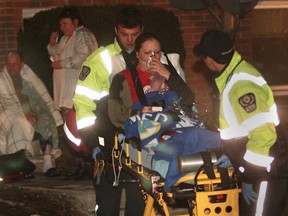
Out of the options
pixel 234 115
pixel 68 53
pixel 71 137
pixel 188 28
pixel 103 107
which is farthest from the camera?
pixel 188 28

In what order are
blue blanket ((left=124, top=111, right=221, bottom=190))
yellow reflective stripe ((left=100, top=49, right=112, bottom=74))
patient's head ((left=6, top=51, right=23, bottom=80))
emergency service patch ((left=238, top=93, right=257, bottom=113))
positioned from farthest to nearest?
patient's head ((left=6, top=51, right=23, bottom=80)) < yellow reflective stripe ((left=100, top=49, right=112, bottom=74)) < blue blanket ((left=124, top=111, right=221, bottom=190)) < emergency service patch ((left=238, top=93, right=257, bottom=113))

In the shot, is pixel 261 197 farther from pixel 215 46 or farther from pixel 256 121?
pixel 215 46

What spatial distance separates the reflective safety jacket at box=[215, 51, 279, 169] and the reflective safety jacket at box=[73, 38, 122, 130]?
1290 mm

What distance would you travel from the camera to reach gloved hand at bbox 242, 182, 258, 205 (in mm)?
5414

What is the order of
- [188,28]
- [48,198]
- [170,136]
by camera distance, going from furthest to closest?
[188,28] → [48,198] → [170,136]

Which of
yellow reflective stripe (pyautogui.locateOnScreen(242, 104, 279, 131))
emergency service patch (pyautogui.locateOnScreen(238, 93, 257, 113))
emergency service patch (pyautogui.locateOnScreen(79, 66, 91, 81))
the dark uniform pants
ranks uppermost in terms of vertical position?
emergency service patch (pyautogui.locateOnScreen(79, 66, 91, 81))

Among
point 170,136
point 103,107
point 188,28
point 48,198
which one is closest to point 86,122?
point 103,107

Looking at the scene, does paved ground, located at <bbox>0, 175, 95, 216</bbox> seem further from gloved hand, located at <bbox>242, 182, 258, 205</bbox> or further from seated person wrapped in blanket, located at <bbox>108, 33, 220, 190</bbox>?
gloved hand, located at <bbox>242, 182, 258, 205</bbox>

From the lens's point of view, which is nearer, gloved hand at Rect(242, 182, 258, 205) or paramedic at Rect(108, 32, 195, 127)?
gloved hand at Rect(242, 182, 258, 205)

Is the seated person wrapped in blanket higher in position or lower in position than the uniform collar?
lower

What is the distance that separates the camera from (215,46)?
549 centimetres

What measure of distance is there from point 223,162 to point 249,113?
0.41 meters

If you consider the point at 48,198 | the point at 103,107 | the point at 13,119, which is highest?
the point at 103,107

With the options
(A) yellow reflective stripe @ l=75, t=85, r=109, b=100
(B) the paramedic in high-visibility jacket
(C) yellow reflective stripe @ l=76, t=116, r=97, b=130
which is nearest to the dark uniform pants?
(C) yellow reflective stripe @ l=76, t=116, r=97, b=130
